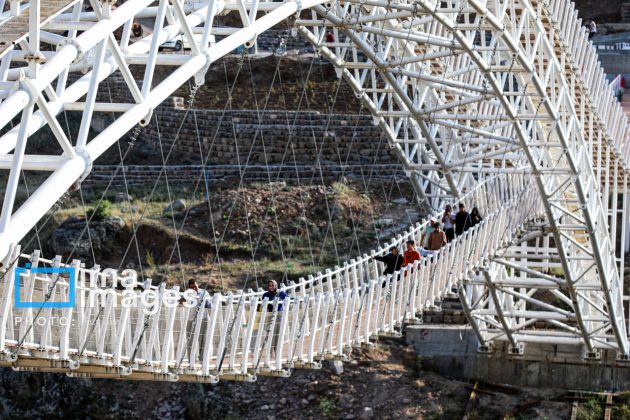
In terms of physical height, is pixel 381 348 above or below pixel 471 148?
below

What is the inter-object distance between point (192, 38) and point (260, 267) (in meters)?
25.2

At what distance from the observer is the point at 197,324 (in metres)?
31.8

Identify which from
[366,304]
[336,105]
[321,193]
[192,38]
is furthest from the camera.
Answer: [336,105]

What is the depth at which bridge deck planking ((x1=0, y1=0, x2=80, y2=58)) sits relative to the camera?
Result: 26859 millimetres

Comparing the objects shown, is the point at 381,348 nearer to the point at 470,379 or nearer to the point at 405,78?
the point at 470,379

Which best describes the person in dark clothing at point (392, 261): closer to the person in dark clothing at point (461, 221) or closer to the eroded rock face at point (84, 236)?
the person in dark clothing at point (461, 221)

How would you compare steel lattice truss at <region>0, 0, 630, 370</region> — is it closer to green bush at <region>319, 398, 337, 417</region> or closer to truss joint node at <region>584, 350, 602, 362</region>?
truss joint node at <region>584, 350, 602, 362</region>

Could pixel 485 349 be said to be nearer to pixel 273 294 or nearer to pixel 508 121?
pixel 508 121

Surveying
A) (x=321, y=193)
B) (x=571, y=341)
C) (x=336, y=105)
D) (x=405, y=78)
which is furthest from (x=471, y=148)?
(x=336, y=105)

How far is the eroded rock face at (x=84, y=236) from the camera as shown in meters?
55.5

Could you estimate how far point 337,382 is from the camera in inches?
1972

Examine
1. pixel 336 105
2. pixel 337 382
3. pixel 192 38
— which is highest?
pixel 336 105

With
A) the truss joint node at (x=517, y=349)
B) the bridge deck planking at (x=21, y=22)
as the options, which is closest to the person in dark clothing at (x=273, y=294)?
the bridge deck planking at (x=21, y=22)

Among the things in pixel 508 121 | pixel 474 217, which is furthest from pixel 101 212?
pixel 474 217
